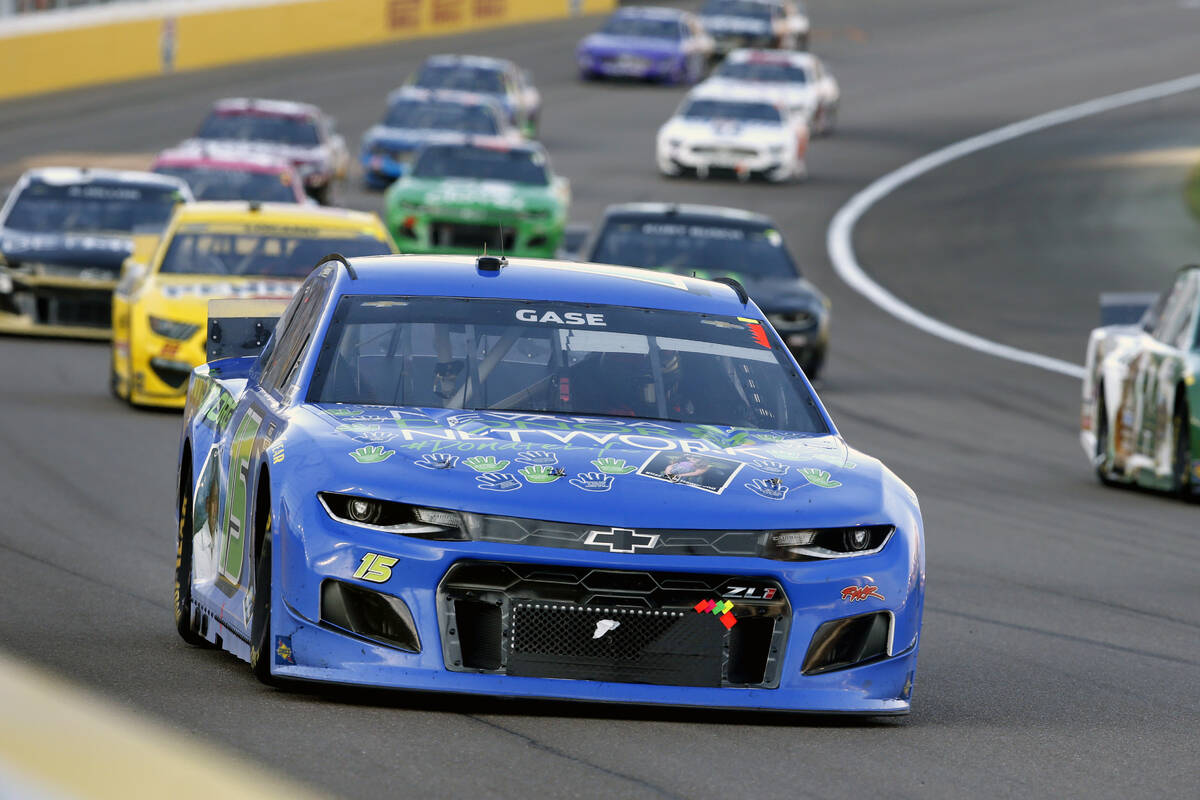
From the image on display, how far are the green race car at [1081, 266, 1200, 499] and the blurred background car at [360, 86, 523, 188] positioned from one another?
20781mm

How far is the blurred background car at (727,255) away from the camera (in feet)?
69.9

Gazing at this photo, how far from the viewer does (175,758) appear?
8.04 ft

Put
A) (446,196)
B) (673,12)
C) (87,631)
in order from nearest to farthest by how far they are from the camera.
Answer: (87,631) < (446,196) < (673,12)

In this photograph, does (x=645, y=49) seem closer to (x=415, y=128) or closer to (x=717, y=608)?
(x=415, y=128)

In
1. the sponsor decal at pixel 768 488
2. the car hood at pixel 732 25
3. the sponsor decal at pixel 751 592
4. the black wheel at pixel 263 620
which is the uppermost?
the sponsor decal at pixel 768 488

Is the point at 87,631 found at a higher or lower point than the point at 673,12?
higher

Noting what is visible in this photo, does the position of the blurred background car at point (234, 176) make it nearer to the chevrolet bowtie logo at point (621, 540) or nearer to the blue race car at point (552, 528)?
the blue race car at point (552, 528)

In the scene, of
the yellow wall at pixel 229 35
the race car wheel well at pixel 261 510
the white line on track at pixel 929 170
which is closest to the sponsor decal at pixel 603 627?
the race car wheel well at pixel 261 510

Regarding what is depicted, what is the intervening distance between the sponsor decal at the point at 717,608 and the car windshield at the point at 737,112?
34.1m

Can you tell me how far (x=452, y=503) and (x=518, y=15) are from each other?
5723cm

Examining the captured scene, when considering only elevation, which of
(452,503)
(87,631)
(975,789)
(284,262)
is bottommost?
(284,262)

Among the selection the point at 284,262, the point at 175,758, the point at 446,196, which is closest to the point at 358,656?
the point at 175,758

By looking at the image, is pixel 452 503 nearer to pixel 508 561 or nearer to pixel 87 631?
pixel 508 561

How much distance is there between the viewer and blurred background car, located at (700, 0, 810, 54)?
2248 inches
